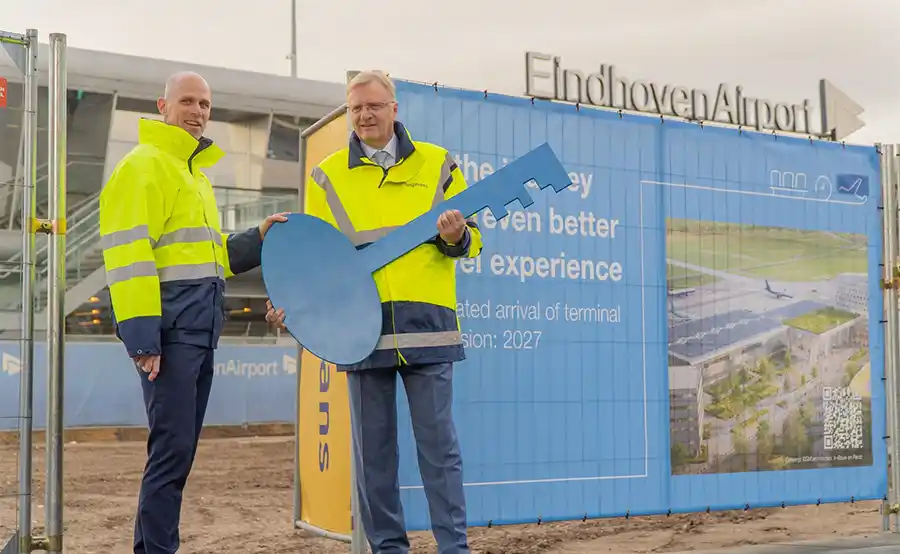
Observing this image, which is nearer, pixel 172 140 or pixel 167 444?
pixel 167 444

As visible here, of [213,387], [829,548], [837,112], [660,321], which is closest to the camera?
[829,548]

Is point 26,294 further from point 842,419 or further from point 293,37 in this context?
point 293,37

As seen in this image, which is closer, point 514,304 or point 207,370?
point 207,370

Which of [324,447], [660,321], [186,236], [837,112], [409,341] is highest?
[837,112]

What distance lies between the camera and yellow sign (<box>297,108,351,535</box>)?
562 centimetres

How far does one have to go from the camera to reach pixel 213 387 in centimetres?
1825

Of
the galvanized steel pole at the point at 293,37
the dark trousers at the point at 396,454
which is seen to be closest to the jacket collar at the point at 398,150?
the dark trousers at the point at 396,454

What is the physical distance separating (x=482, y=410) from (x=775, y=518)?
2.66 m

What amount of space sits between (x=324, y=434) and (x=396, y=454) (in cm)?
189

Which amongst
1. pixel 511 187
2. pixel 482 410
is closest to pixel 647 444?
pixel 482 410

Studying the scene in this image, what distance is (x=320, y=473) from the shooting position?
5945mm

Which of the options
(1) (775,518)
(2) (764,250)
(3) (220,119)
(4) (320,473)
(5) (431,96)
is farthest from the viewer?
(3) (220,119)

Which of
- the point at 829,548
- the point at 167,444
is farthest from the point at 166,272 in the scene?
the point at 829,548

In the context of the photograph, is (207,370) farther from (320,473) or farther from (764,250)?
(764,250)
